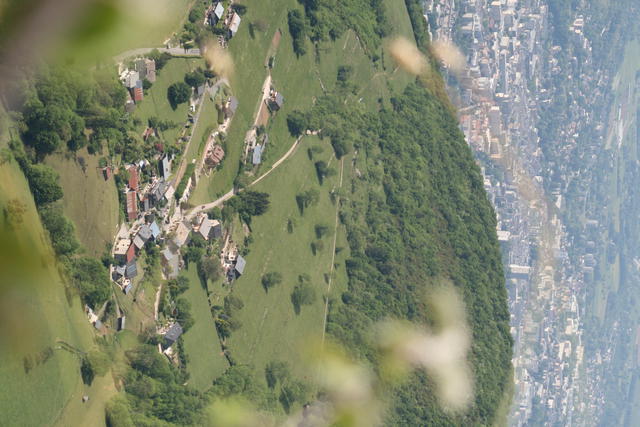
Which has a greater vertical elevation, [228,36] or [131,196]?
[228,36]

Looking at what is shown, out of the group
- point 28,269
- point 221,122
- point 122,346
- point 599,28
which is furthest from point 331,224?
point 599,28

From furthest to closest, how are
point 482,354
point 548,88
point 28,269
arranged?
1. point 548,88
2. point 482,354
3. point 28,269

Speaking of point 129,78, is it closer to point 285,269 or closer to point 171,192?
point 171,192

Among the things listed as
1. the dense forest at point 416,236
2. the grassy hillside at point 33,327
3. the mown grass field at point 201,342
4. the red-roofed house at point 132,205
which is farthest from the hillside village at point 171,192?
the dense forest at point 416,236

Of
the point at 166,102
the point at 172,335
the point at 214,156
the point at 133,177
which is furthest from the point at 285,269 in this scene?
the point at 133,177

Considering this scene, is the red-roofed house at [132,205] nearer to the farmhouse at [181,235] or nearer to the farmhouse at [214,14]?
the farmhouse at [181,235]

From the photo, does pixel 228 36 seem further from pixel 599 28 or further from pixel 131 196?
pixel 599 28

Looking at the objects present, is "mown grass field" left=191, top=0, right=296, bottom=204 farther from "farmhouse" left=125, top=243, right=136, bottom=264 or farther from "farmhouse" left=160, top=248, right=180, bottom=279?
"farmhouse" left=125, top=243, right=136, bottom=264
